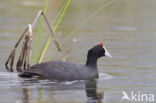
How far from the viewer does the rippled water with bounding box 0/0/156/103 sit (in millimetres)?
8711

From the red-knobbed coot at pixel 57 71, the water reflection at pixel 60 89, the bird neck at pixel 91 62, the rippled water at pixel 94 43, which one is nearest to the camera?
the water reflection at pixel 60 89

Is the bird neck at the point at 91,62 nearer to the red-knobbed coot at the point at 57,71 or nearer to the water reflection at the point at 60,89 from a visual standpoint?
the red-knobbed coot at the point at 57,71

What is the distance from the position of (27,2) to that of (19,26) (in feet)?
27.9

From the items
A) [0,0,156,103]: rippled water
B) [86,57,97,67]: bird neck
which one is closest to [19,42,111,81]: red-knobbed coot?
[0,0,156,103]: rippled water

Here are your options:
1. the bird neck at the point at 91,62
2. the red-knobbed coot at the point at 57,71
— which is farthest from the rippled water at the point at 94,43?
the bird neck at the point at 91,62

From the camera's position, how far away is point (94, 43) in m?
15.1

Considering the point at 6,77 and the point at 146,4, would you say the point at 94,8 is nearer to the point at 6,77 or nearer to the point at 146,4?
the point at 146,4

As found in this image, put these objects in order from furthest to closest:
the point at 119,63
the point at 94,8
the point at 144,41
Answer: the point at 94,8, the point at 144,41, the point at 119,63

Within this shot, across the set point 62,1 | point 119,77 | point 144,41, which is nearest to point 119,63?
point 119,77

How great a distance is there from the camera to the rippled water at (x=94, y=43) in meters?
8.71

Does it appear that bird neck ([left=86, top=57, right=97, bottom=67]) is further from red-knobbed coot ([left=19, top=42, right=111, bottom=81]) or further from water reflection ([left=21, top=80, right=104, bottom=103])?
water reflection ([left=21, top=80, right=104, bottom=103])

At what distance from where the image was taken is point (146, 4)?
2438 cm

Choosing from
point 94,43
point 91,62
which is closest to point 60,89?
point 91,62

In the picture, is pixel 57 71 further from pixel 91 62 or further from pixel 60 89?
pixel 60 89
